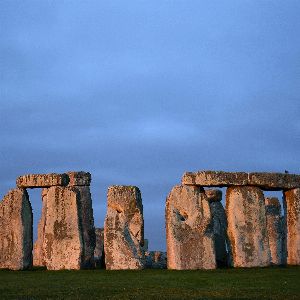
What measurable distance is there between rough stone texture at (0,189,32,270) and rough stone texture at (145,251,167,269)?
3651 mm

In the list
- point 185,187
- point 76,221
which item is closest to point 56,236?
point 76,221

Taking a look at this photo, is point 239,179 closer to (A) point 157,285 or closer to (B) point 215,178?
(B) point 215,178

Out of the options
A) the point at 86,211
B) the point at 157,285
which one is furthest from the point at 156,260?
the point at 157,285

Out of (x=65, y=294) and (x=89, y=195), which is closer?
(x=65, y=294)

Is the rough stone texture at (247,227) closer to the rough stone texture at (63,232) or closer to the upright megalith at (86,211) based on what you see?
the upright megalith at (86,211)

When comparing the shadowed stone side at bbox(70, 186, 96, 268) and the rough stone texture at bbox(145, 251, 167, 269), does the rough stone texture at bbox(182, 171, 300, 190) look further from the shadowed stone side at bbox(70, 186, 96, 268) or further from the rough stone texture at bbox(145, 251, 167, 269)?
the shadowed stone side at bbox(70, 186, 96, 268)

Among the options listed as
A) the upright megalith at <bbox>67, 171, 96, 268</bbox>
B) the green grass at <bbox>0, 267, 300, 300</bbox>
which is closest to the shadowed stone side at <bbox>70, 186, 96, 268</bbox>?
the upright megalith at <bbox>67, 171, 96, 268</bbox>

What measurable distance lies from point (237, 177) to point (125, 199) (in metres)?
3.26

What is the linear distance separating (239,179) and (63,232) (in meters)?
5.31

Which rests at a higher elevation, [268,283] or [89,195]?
[89,195]

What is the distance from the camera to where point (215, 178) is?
19.3 meters

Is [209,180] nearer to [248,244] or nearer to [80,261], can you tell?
[248,244]

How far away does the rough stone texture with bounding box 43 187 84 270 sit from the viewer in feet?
64.5

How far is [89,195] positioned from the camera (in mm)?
21797
